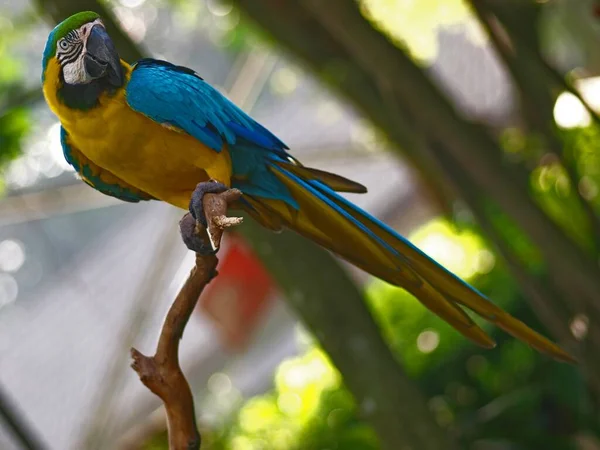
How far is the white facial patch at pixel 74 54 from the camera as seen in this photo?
0.52m

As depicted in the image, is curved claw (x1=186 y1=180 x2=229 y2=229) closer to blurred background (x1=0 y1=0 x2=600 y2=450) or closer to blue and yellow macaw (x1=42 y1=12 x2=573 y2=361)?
blue and yellow macaw (x1=42 y1=12 x2=573 y2=361)

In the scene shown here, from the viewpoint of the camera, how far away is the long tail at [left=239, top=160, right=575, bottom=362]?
59 cm

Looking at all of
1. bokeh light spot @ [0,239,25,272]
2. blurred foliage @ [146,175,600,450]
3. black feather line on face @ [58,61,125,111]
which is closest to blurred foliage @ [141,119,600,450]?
blurred foliage @ [146,175,600,450]

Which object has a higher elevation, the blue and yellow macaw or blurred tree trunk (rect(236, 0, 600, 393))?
blurred tree trunk (rect(236, 0, 600, 393))

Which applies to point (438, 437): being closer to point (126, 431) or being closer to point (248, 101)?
point (248, 101)

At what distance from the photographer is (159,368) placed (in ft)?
2.03

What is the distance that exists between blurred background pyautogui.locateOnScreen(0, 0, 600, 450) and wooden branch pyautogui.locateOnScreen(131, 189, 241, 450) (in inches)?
9.8

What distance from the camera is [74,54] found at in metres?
0.52

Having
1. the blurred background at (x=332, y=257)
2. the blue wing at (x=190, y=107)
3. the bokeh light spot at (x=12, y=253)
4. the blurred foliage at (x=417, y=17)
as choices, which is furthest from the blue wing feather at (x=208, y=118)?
the bokeh light spot at (x=12, y=253)

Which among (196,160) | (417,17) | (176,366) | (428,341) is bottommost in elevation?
(176,366)

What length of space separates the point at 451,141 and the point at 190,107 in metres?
0.65

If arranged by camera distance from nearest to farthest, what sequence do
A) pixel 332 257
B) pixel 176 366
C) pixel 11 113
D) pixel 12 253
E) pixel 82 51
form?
1. pixel 82 51
2. pixel 176 366
3. pixel 11 113
4. pixel 332 257
5. pixel 12 253

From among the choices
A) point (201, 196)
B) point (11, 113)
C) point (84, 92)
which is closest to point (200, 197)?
point (201, 196)

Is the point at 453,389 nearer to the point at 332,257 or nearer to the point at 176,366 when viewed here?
the point at 332,257
